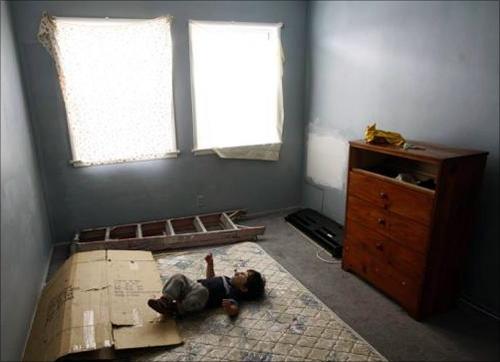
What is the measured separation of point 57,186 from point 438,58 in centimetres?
321

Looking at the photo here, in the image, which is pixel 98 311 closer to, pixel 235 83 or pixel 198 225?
Result: pixel 198 225

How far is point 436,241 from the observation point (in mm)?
1992

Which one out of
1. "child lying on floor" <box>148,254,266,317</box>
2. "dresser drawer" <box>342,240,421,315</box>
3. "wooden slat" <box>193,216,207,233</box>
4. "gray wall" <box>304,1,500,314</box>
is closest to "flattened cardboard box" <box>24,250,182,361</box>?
"child lying on floor" <box>148,254,266,317</box>

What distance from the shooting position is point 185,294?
6.93 feet

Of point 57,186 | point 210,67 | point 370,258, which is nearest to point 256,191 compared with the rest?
point 210,67

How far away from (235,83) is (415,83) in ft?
5.52

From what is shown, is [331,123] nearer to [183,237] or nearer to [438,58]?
[438,58]

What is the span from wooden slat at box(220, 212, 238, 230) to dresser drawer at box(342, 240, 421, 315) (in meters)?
1.10

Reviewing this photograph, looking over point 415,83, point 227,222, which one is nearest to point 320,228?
point 227,222

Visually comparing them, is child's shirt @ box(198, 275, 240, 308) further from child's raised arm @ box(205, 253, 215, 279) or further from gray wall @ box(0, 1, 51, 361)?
gray wall @ box(0, 1, 51, 361)

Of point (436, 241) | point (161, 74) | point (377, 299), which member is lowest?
point (377, 299)

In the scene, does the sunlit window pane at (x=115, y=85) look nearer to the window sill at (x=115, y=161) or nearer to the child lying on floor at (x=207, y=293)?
the window sill at (x=115, y=161)

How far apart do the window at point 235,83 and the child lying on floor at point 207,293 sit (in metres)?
1.56

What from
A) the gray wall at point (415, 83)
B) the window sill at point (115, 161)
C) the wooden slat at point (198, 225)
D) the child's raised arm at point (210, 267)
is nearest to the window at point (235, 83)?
the window sill at point (115, 161)
